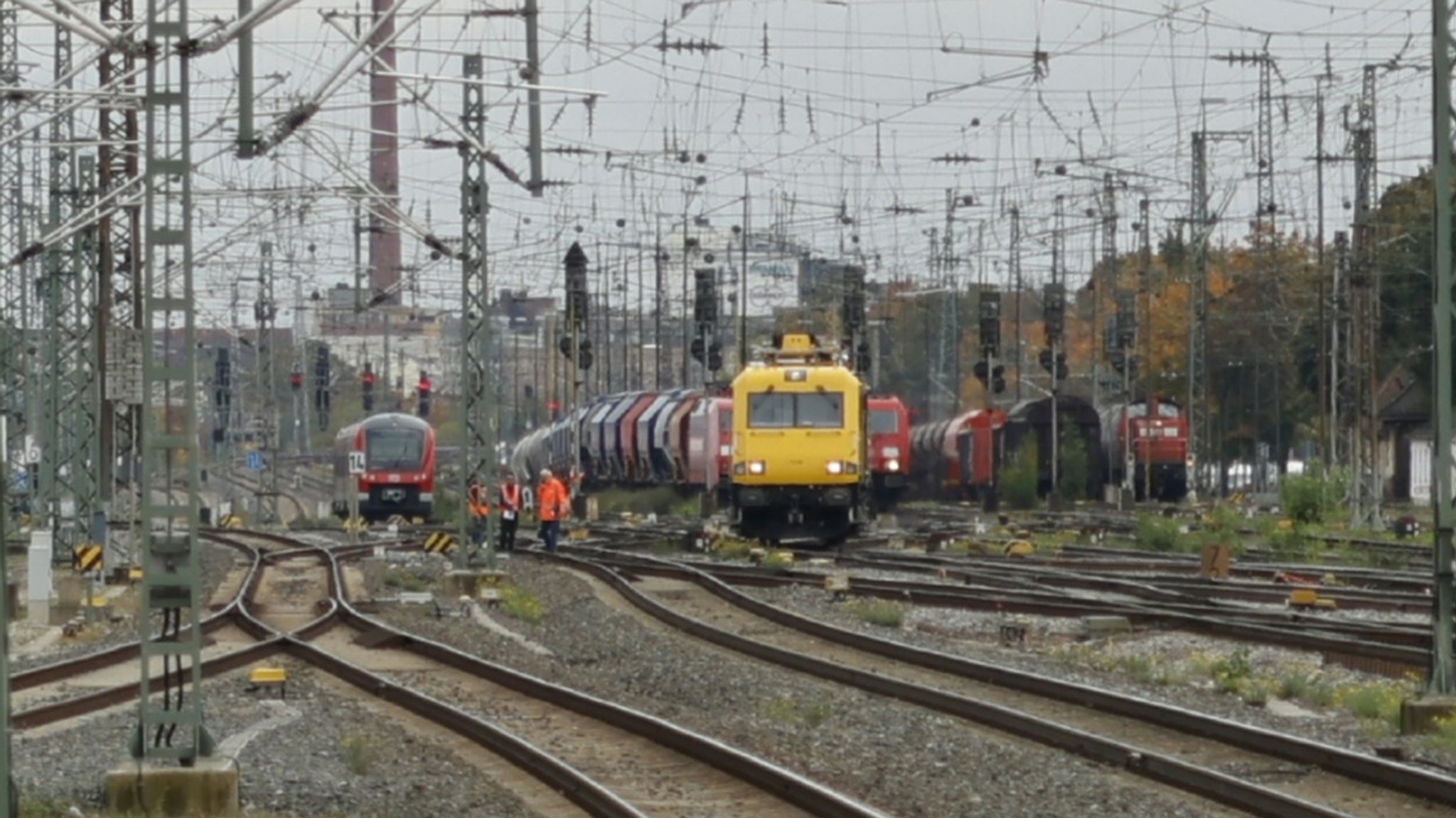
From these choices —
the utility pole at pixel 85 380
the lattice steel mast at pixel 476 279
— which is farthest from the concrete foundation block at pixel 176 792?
the utility pole at pixel 85 380

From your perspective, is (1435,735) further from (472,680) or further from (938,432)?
(938,432)

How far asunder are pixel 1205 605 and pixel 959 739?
12211 mm

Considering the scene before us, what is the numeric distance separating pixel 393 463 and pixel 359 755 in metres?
52.0

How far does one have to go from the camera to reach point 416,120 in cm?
4362

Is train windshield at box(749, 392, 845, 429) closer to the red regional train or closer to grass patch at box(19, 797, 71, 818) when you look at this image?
the red regional train

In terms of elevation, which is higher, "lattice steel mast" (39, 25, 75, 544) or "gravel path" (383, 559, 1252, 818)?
"lattice steel mast" (39, 25, 75, 544)

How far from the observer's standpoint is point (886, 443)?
61781 mm

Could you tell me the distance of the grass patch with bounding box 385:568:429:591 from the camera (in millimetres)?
35969

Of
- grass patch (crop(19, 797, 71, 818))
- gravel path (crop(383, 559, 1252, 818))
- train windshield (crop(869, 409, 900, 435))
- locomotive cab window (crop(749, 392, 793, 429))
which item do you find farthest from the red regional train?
grass patch (crop(19, 797, 71, 818))

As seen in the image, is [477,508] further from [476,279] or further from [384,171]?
[384,171]

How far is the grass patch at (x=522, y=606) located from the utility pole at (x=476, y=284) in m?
0.91

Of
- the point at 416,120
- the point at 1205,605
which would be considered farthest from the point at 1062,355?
the point at 1205,605

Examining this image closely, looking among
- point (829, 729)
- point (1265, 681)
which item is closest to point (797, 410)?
point (1265, 681)

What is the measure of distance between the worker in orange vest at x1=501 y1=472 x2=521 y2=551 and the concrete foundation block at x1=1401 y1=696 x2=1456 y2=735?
28478 mm
